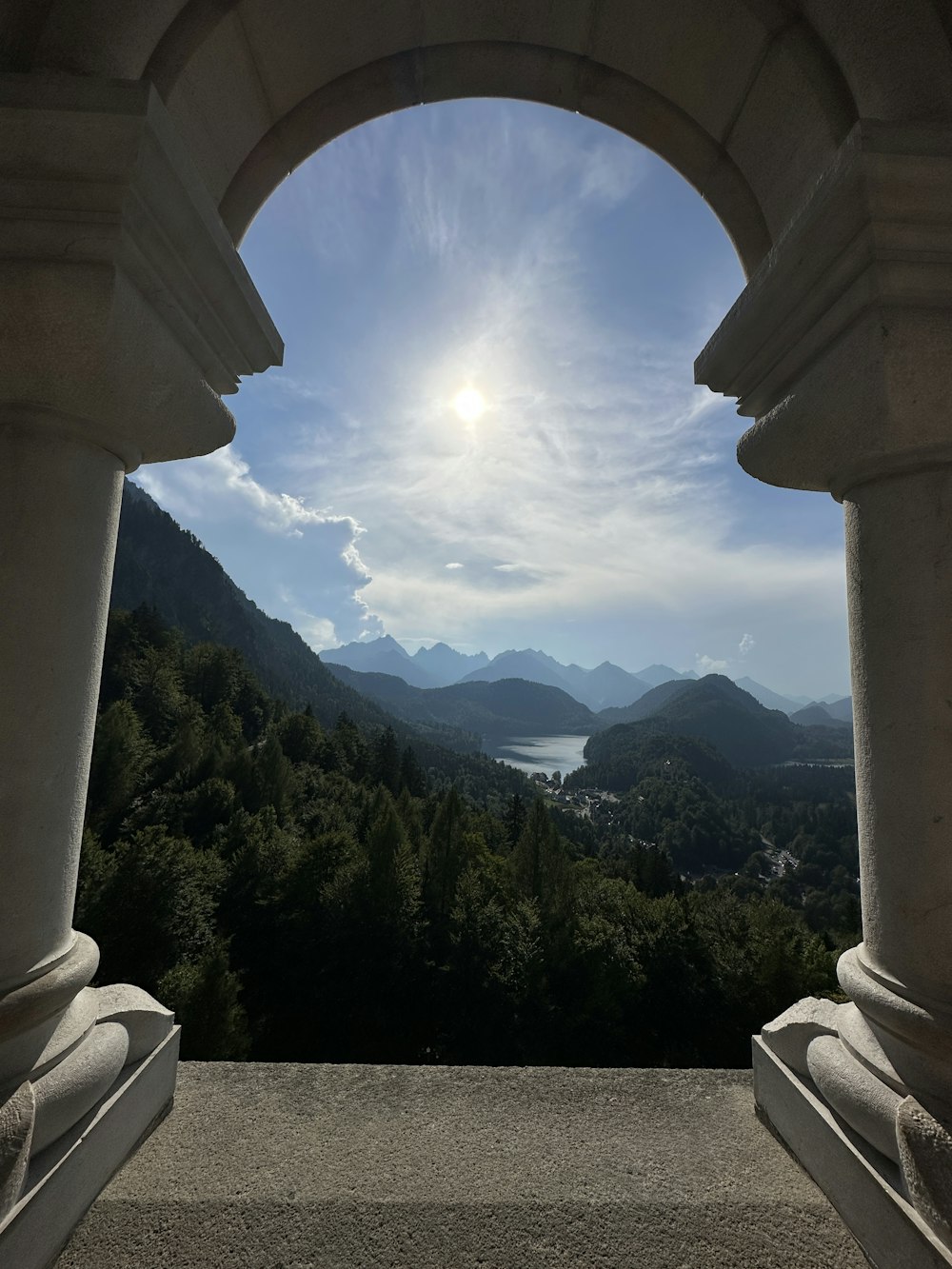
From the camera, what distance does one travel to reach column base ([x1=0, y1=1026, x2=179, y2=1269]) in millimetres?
2441

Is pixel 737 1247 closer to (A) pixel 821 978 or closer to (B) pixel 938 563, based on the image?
(B) pixel 938 563

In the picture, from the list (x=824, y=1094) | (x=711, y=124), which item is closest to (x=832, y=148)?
(x=711, y=124)

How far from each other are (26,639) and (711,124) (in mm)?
4705

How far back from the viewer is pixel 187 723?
72.4 meters

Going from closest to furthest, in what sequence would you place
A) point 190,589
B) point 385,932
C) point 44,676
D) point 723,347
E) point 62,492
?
point 44,676 → point 62,492 → point 723,347 → point 385,932 → point 190,589

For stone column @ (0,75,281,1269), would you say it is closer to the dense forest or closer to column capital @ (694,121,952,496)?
column capital @ (694,121,952,496)

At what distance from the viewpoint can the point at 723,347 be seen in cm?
358

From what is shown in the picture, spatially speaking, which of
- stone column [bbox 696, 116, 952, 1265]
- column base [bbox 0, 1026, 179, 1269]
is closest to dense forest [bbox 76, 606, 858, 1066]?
column base [bbox 0, 1026, 179, 1269]

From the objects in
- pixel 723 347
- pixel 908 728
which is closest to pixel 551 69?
pixel 723 347

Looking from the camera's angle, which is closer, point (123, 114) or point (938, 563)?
point (123, 114)

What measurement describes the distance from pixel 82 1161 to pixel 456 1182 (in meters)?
1.74

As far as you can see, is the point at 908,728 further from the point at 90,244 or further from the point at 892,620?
the point at 90,244

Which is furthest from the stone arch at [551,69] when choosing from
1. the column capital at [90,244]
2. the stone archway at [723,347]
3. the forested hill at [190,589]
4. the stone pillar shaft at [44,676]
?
the forested hill at [190,589]

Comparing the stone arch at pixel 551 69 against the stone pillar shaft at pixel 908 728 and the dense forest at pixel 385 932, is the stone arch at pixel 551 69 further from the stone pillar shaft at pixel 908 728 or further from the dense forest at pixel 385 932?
the dense forest at pixel 385 932
